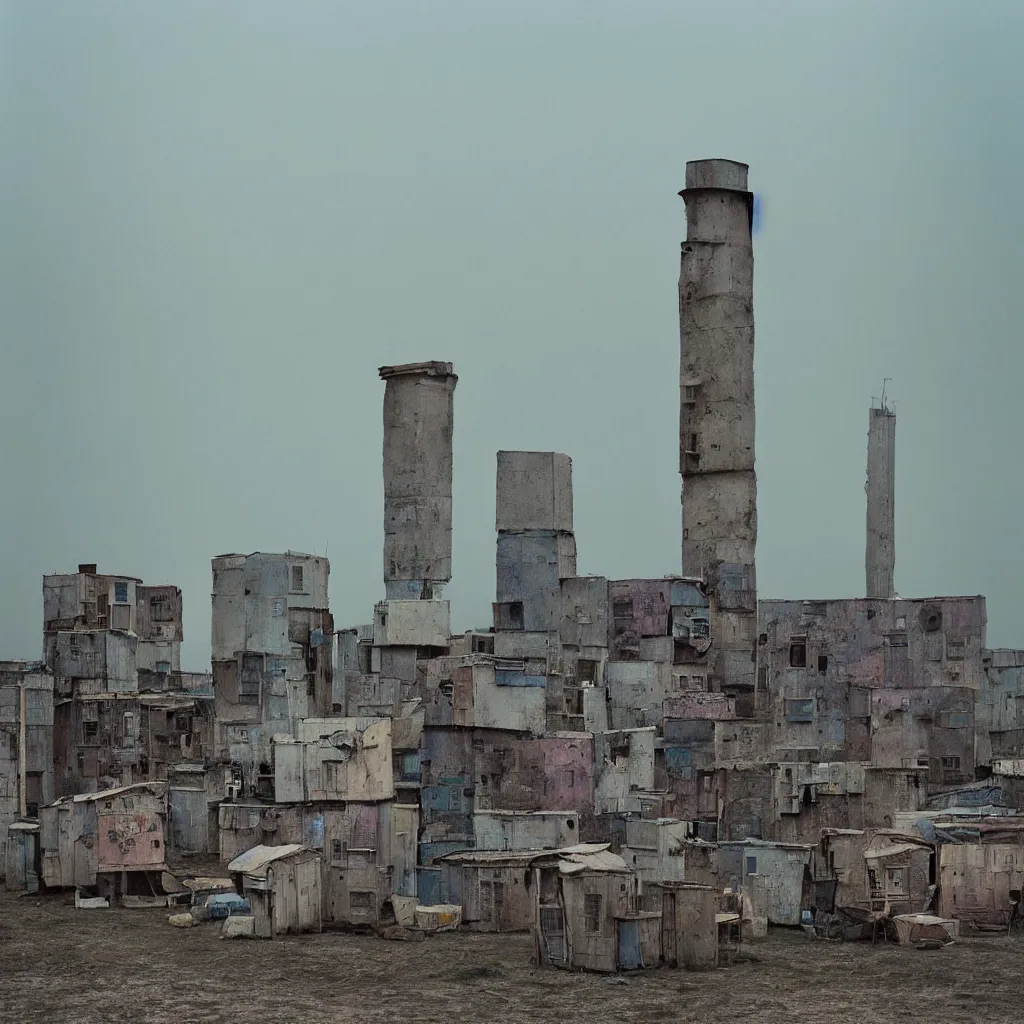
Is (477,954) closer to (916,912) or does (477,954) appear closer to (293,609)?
(916,912)

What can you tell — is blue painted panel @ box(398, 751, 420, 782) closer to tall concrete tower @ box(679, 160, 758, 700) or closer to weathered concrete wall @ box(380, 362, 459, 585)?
weathered concrete wall @ box(380, 362, 459, 585)

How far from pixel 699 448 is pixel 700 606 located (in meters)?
6.92

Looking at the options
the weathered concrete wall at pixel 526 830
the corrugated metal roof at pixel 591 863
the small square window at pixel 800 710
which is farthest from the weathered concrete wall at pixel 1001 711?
the corrugated metal roof at pixel 591 863

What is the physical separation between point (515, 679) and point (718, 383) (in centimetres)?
2338

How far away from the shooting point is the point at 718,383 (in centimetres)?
7294

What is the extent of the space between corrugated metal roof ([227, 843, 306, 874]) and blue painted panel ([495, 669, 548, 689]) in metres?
7.48

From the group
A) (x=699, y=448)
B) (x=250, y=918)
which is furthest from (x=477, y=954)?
(x=699, y=448)

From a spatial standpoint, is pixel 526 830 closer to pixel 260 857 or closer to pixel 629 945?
pixel 260 857

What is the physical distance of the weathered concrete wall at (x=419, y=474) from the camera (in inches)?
2677

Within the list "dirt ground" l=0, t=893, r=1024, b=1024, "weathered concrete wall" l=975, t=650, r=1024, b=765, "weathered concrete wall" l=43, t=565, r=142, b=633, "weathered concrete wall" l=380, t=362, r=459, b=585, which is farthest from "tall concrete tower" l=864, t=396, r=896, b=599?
"dirt ground" l=0, t=893, r=1024, b=1024

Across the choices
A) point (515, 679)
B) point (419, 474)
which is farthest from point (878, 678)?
point (515, 679)

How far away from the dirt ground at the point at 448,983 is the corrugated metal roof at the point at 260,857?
5.56 ft

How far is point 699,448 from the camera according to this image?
7306 cm

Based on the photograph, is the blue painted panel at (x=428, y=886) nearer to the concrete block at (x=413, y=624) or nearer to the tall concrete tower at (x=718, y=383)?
the concrete block at (x=413, y=624)
